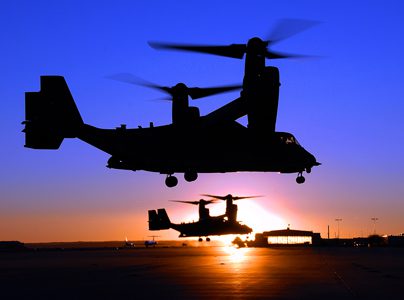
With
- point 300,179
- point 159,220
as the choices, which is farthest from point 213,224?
point 300,179

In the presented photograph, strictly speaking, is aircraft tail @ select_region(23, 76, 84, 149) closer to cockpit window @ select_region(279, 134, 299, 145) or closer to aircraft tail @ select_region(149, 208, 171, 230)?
cockpit window @ select_region(279, 134, 299, 145)

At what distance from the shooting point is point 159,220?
137m

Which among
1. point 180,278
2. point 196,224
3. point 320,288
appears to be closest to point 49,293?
point 180,278

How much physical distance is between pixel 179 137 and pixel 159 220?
305ft

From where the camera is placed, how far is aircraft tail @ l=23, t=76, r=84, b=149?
47.0 metres

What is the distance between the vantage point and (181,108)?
45.1m

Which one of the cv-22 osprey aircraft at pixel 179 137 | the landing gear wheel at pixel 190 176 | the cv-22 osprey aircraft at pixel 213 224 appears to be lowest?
the cv-22 osprey aircraft at pixel 213 224

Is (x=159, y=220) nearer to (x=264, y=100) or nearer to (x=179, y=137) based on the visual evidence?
(x=179, y=137)

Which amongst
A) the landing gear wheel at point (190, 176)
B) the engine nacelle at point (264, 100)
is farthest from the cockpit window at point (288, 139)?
the engine nacelle at point (264, 100)

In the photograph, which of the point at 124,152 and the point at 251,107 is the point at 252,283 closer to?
the point at 251,107

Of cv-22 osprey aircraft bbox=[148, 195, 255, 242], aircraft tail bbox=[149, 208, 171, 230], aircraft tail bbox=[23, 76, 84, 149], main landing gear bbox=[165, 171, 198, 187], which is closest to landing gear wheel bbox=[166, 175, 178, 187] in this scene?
main landing gear bbox=[165, 171, 198, 187]

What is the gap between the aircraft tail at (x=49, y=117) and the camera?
47.0 m

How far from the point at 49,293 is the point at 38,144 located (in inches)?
780

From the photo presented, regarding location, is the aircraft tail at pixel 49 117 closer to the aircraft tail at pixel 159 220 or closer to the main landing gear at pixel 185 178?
the main landing gear at pixel 185 178
